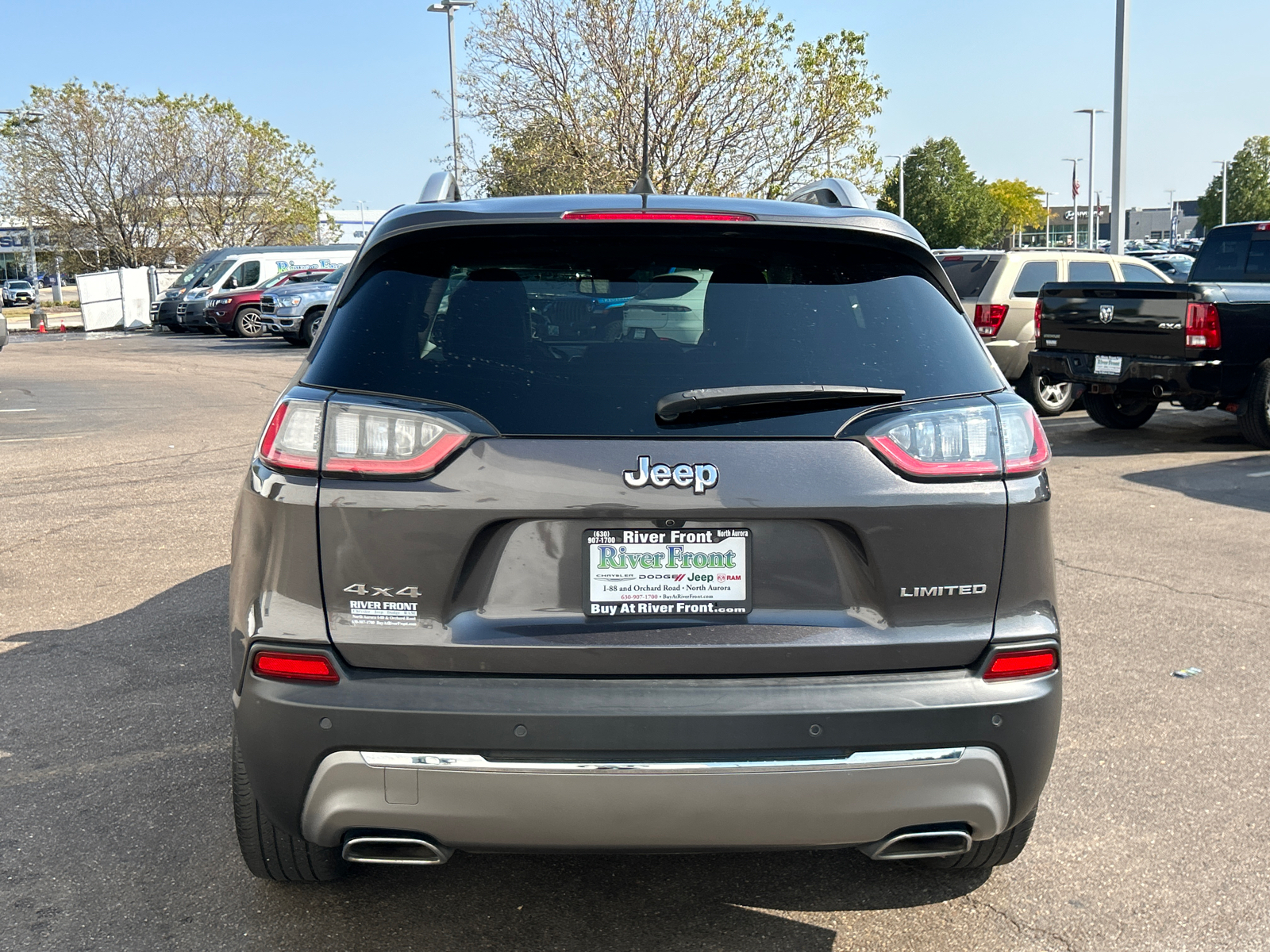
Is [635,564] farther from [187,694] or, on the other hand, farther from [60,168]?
[60,168]

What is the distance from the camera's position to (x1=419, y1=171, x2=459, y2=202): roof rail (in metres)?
3.57

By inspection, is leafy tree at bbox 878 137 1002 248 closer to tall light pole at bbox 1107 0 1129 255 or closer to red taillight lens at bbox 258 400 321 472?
tall light pole at bbox 1107 0 1129 255

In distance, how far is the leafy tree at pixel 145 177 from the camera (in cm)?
4866

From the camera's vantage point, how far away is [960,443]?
262 cm

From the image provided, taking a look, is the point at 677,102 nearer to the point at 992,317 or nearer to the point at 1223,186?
the point at 992,317

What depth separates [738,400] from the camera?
2543 mm

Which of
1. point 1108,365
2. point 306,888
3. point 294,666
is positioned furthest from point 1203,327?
point 294,666

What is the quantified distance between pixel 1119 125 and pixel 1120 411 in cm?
939

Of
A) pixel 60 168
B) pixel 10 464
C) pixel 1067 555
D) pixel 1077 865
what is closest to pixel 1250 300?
pixel 1067 555

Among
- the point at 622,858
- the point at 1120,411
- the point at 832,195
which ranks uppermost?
the point at 832,195

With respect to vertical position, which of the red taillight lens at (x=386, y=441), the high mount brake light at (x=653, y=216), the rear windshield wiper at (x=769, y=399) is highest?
the high mount brake light at (x=653, y=216)

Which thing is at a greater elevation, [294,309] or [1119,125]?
[1119,125]

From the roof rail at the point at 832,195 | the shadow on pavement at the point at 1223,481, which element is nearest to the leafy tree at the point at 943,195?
the shadow on pavement at the point at 1223,481

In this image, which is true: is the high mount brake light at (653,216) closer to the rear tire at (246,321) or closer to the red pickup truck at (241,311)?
the red pickup truck at (241,311)
